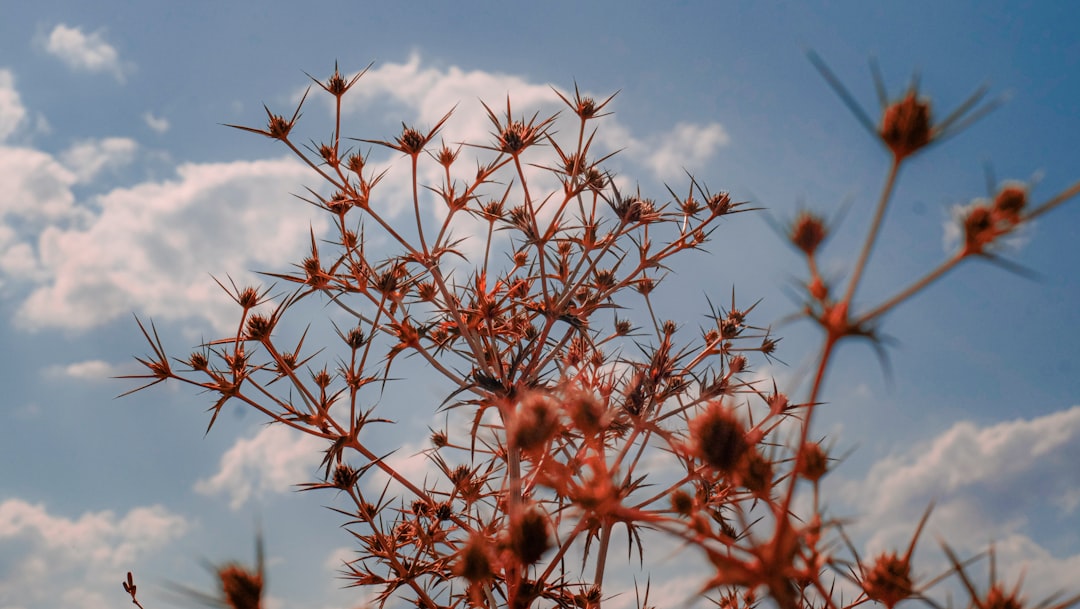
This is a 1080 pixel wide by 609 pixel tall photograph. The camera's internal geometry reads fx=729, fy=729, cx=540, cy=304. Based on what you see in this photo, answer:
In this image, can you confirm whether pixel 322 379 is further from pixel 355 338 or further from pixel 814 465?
pixel 814 465

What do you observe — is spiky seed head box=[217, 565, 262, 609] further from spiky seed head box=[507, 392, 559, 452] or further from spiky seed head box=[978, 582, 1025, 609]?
spiky seed head box=[978, 582, 1025, 609]

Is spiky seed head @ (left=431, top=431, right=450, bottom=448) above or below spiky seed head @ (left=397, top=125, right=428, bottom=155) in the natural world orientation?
below

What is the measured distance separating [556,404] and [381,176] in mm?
3106

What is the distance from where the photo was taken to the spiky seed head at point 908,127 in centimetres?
99

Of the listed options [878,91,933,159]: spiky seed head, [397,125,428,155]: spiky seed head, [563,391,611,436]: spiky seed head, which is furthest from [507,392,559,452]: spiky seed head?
[397,125,428,155]: spiky seed head

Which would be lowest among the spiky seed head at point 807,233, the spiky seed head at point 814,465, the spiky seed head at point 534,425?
the spiky seed head at point 814,465

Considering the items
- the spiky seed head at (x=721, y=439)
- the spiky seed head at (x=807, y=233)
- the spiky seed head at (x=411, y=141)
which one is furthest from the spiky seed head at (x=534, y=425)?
the spiky seed head at (x=411, y=141)

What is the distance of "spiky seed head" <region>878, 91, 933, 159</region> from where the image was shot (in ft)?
3.25

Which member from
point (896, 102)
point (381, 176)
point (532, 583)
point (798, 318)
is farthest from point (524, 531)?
point (381, 176)

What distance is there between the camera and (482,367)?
151 inches

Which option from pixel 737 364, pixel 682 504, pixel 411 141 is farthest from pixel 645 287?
pixel 682 504

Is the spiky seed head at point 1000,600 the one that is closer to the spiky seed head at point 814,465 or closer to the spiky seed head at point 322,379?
the spiky seed head at point 814,465

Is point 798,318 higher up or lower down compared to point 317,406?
lower down

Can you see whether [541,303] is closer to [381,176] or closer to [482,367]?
[482,367]
